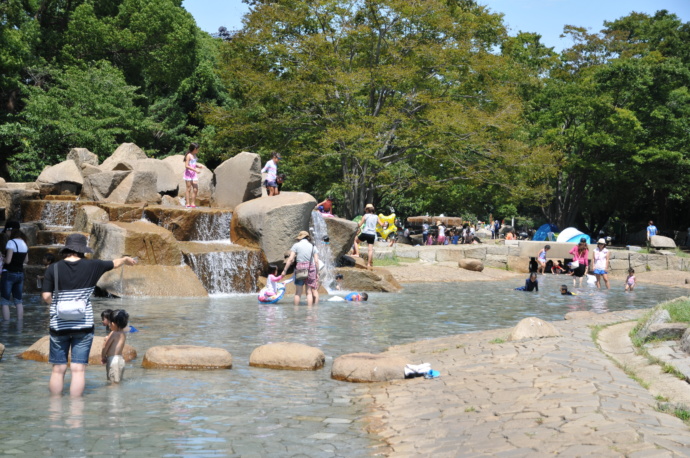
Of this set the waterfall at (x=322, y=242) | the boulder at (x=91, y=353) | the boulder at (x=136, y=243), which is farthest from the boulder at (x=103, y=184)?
the boulder at (x=91, y=353)

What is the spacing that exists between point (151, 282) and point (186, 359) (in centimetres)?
944

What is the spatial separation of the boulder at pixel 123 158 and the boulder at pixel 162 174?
55cm

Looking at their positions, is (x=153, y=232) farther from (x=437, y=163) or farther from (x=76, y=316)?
(x=437, y=163)

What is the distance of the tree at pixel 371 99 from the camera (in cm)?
3303

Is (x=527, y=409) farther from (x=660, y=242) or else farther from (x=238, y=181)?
(x=660, y=242)

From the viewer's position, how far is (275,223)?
21703 mm

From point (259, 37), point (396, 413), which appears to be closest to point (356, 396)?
point (396, 413)

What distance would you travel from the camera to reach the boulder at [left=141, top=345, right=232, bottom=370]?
9703 mm

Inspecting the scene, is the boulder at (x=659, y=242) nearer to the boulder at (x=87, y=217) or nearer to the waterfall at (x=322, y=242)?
the waterfall at (x=322, y=242)

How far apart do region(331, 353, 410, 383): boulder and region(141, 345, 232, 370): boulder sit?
151 cm

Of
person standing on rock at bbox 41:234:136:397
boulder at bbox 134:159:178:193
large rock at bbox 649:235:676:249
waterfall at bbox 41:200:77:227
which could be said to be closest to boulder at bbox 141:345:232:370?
person standing on rock at bbox 41:234:136:397

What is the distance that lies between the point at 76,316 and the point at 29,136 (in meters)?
29.7

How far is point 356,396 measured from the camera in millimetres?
8430

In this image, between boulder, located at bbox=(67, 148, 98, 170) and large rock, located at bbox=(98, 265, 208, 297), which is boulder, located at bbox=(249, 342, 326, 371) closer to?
large rock, located at bbox=(98, 265, 208, 297)
